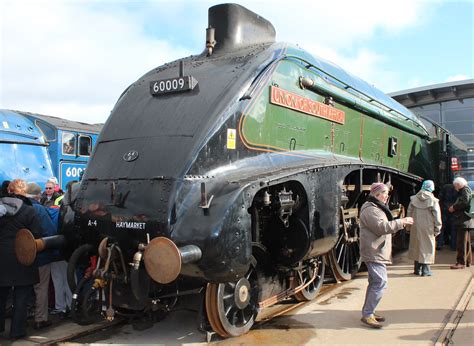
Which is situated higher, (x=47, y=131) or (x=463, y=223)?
(x=47, y=131)

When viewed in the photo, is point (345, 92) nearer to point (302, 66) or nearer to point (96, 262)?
point (302, 66)

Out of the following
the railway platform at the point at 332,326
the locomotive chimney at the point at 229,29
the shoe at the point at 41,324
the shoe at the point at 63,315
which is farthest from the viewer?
the locomotive chimney at the point at 229,29

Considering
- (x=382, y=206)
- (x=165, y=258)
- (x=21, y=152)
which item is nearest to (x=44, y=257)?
(x=165, y=258)

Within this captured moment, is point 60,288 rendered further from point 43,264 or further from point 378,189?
point 378,189

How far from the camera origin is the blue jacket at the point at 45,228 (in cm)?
481

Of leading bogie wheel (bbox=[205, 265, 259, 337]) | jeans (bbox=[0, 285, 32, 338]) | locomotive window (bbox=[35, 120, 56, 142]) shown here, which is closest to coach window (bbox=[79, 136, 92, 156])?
locomotive window (bbox=[35, 120, 56, 142])

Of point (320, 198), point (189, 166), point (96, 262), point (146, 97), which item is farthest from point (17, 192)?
point (320, 198)

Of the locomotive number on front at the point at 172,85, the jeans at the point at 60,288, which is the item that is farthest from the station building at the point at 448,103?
the jeans at the point at 60,288

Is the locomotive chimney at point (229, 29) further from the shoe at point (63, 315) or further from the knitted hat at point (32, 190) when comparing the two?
the shoe at point (63, 315)

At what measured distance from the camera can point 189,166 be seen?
4.09 meters

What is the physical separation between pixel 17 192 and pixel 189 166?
6.64 ft

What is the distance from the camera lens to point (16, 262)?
4598 mm

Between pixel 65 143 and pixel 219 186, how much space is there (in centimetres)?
891

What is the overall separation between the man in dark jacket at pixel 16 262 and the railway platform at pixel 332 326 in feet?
0.80
